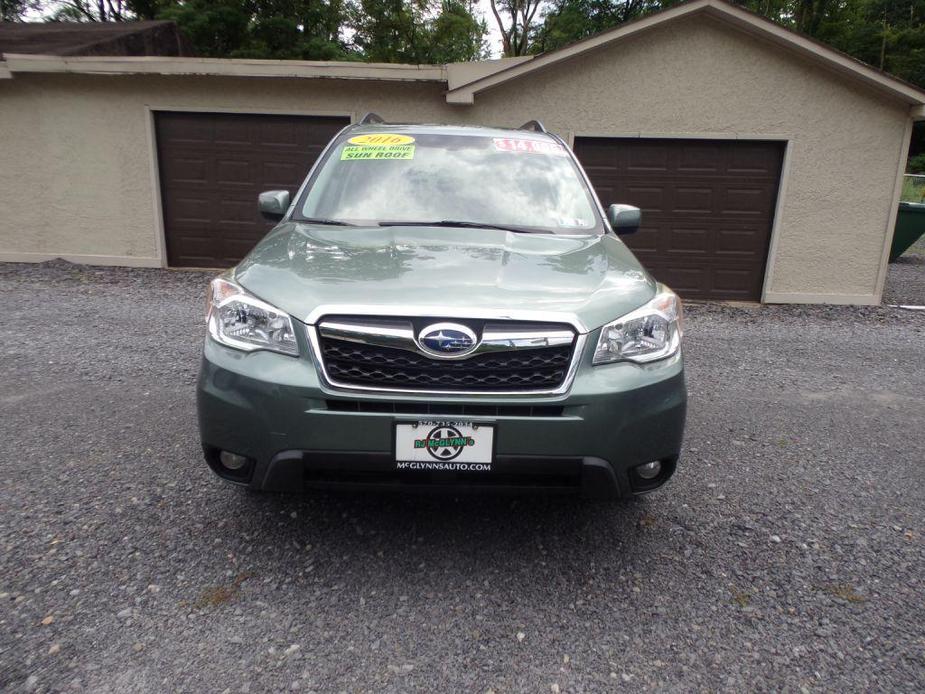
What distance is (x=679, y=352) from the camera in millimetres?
2486

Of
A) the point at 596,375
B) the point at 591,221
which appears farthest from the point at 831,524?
the point at 591,221

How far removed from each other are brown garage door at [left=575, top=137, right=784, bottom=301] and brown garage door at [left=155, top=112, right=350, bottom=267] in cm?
402

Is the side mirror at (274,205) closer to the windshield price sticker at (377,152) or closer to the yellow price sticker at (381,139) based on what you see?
the windshield price sticker at (377,152)

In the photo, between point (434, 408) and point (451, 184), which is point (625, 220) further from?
point (434, 408)

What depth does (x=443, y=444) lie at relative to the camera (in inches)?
86.7

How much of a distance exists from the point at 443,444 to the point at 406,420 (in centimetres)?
15

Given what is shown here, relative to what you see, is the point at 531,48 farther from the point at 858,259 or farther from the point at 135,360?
the point at 135,360

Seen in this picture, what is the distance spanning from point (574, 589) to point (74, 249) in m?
10.2

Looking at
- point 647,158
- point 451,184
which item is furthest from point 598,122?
point 451,184

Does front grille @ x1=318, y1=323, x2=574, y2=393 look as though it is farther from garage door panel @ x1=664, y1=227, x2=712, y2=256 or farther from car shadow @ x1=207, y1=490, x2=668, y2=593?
garage door panel @ x1=664, y1=227, x2=712, y2=256

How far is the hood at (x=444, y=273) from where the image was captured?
230 cm

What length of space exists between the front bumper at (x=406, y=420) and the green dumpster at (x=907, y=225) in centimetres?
1231

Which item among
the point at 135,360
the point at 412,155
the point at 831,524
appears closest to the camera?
the point at 831,524

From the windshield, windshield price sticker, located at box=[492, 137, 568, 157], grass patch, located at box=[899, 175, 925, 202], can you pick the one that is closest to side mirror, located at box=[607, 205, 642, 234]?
the windshield
